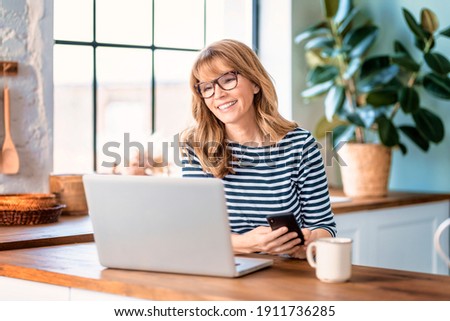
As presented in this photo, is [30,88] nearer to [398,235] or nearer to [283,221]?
[283,221]

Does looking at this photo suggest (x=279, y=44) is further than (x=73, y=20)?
Yes

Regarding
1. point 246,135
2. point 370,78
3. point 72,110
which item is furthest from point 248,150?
point 370,78

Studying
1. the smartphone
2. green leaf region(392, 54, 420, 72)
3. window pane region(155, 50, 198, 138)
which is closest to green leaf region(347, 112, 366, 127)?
green leaf region(392, 54, 420, 72)

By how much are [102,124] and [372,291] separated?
7.71 feet

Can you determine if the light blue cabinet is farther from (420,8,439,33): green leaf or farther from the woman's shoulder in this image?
the woman's shoulder

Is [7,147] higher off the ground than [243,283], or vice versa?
[7,147]

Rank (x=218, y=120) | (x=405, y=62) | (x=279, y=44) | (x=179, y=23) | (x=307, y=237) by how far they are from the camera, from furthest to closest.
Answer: (x=279, y=44), (x=179, y=23), (x=405, y=62), (x=218, y=120), (x=307, y=237)

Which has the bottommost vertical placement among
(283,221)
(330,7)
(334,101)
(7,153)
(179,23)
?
(283,221)

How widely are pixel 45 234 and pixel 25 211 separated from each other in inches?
12.7

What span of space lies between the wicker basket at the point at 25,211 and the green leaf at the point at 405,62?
1.93 metres

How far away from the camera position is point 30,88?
11.1ft

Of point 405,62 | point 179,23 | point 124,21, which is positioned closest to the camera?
point 124,21

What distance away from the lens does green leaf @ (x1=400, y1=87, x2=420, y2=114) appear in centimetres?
411

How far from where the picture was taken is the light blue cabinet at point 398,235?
3.95 metres
